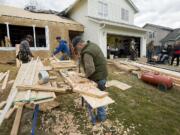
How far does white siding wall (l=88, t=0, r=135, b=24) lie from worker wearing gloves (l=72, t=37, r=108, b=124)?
10.6 meters

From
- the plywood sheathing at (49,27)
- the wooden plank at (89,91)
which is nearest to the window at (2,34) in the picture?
the plywood sheathing at (49,27)

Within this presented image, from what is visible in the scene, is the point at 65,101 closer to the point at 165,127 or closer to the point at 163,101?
the point at 165,127

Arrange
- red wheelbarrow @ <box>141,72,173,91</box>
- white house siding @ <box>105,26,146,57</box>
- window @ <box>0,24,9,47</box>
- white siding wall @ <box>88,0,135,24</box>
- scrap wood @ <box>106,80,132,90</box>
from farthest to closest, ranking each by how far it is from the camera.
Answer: white siding wall @ <box>88,0,135,24</box> → white house siding @ <box>105,26,146,57</box> → window @ <box>0,24,9,47</box> → scrap wood @ <box>106,80,132,90</box> → red wheelbarrow @ <box>141,72,173,91</box>

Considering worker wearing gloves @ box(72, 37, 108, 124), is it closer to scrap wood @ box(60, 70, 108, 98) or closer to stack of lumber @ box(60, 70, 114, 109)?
scrap wood @ box(60, 70, 108, 98)

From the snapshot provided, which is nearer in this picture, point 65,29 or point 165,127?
point 165,127

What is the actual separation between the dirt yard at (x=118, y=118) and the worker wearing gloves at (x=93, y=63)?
321 mm

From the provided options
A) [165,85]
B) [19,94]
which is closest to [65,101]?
[19,94]

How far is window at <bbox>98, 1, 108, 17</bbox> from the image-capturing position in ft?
44.3

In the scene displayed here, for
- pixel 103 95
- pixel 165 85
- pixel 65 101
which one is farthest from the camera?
pixel 165 85

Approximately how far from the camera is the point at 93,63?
9.65 feet

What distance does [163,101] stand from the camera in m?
4.45

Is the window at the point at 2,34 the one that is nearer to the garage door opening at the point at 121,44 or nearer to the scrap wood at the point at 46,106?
the scrap wood at the point at 46,106

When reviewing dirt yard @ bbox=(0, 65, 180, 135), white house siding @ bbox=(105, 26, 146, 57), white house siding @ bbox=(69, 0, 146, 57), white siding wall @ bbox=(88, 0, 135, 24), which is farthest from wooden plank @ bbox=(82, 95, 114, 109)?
white siding wall @ bbox=(88, 0, 135, 24)

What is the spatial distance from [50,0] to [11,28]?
37.8 ft
